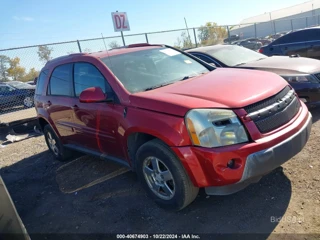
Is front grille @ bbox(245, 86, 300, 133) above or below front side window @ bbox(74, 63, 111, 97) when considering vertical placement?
below

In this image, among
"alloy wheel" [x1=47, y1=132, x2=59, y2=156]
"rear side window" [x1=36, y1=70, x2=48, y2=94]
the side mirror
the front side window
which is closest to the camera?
the side mirror

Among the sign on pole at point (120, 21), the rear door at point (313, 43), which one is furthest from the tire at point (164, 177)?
the sign on pole at point (120, 21)

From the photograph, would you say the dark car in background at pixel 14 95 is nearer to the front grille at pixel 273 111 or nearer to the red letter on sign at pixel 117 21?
the red letter on sign at pixel 117 21

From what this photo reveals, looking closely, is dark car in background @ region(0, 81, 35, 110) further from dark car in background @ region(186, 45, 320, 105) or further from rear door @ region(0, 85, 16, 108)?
dark car in background @ region(186, 45, 320, 105)

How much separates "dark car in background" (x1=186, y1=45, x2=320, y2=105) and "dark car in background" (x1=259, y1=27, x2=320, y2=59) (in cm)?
258

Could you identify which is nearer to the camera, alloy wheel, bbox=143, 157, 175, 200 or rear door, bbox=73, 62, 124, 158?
alloy wheel, bbox=143, 157, 175, 200

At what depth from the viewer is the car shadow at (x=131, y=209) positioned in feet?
8.71

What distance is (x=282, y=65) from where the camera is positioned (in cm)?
536

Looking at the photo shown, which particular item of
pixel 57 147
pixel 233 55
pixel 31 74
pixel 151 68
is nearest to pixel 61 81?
pixel 57 147

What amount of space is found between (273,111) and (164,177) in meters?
1.28

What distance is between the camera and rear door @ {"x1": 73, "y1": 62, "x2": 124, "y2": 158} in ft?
10.7

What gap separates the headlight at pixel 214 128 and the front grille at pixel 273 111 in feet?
0.64

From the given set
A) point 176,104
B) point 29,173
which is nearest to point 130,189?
point 176,104

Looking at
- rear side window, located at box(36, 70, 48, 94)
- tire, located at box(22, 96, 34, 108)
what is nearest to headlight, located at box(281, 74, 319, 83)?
rear side window, located at box(36, 70, 48, 94)
